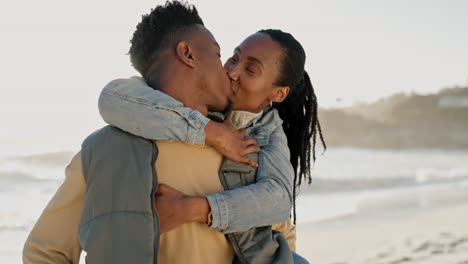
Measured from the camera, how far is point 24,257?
6.88 feet

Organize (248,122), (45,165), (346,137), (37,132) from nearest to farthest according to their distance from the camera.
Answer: (248,122) → (45,165) → (37,132) → (346,137)

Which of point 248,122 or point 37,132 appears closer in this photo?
point 248,122

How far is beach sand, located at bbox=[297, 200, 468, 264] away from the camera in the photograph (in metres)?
6.41

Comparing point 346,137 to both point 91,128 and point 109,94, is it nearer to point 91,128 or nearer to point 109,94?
point 91,128

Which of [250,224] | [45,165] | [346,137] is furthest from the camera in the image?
[346,137]

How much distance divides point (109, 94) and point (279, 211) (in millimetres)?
773

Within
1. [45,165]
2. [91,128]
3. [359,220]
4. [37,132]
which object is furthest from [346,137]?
[359,220]

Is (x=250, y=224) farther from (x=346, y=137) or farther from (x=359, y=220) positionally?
(x=346, y=137)

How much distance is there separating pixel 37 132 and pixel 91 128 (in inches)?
97.2

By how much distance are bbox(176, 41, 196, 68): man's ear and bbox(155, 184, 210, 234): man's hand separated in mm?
475

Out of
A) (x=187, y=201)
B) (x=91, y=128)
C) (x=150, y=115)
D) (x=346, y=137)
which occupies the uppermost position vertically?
(x=150, y=115)

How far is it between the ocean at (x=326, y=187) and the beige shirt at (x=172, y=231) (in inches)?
167

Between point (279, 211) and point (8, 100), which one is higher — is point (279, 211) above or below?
above

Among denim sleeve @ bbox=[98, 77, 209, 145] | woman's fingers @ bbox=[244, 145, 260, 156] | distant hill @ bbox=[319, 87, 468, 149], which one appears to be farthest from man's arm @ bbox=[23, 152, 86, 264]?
distant hill @ bbox=[319, 87, 468, 149]
